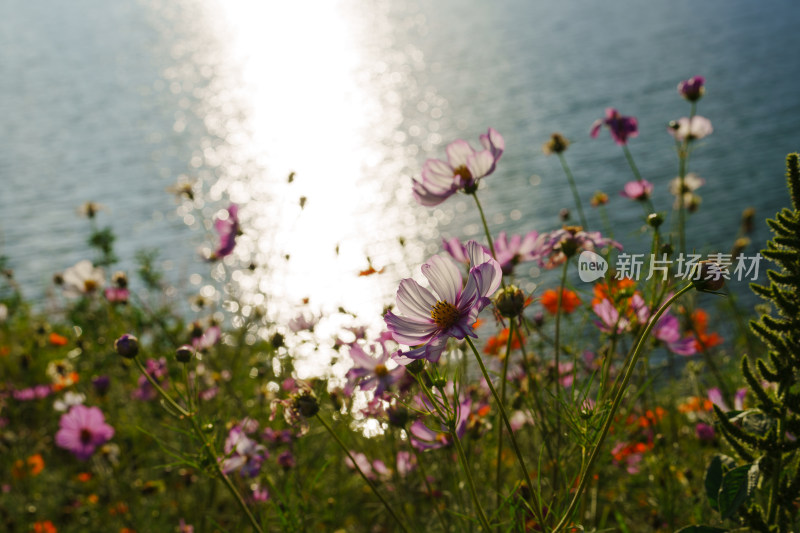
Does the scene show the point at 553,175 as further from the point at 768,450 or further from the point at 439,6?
the point at 439,6

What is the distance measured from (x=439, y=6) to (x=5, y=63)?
13.7m

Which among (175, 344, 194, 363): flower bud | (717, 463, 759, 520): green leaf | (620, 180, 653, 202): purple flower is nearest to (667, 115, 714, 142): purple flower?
(620, 180, 653, 202): purple flower

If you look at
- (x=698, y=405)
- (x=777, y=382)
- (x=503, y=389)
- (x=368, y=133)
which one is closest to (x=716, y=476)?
(x=777, y=382)

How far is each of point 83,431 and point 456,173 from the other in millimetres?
1351

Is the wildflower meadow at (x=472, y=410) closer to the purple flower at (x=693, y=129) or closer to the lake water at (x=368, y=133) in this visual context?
the purple flower at (x=693, y=129)

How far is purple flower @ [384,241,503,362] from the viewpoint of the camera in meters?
0.66

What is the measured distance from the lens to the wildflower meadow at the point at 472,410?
749 millimetres

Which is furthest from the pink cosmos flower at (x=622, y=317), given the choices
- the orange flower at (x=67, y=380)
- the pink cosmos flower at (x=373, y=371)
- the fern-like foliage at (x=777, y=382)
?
the orange flower at (x=67, y=380)

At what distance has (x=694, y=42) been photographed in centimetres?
1073

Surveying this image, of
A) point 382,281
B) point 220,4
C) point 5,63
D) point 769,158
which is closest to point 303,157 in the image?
point 382,281

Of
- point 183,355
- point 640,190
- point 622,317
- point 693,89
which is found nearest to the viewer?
point 183,355

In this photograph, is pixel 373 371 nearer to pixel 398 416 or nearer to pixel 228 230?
pixel 398 416

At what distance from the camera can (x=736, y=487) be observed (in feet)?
2.64

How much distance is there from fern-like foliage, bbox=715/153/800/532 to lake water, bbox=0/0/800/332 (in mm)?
1031
